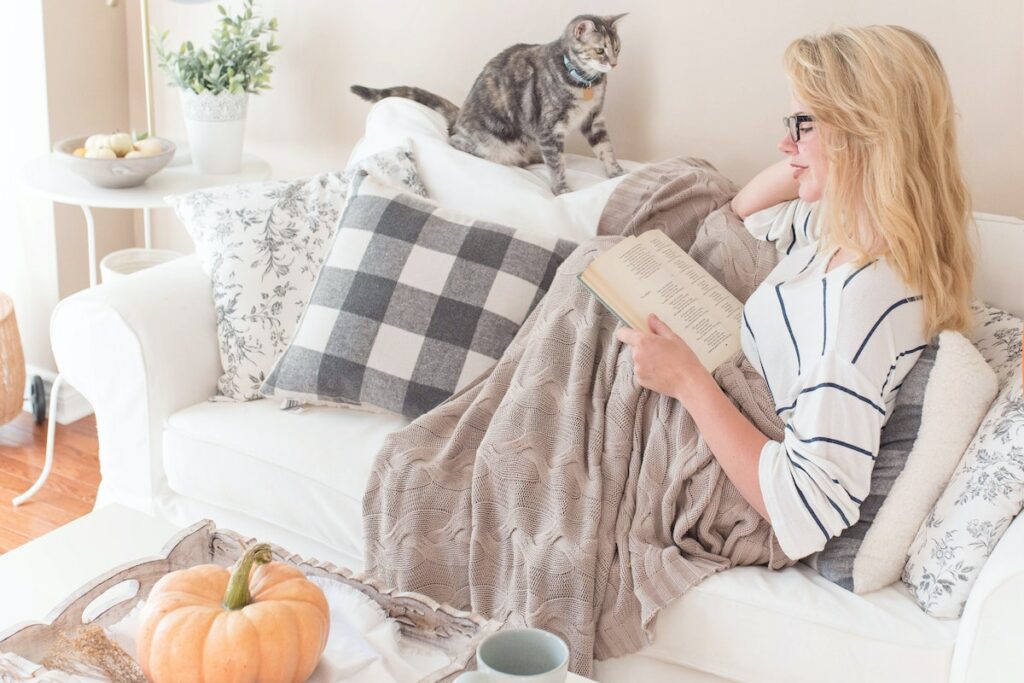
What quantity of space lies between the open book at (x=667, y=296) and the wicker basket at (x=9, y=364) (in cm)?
163

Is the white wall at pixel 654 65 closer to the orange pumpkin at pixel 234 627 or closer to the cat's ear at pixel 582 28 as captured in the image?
the cat's ear at pixel 582 28

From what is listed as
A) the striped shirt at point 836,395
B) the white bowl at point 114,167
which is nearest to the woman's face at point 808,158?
the striped shirt at point 836,395

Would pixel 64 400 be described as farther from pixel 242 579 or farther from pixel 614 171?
pixel 242 579

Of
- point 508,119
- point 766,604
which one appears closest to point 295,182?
point 508,119

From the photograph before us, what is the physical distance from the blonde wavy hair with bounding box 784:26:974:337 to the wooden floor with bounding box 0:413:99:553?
185 centimetres

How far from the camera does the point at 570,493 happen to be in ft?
5.46

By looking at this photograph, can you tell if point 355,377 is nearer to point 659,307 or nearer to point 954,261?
point 659,307

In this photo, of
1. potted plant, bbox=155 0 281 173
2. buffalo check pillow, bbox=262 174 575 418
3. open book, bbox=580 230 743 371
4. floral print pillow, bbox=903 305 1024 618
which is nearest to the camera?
floral print pillow, bbox=903 305 1024 618

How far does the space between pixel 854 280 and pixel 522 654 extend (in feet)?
2.38

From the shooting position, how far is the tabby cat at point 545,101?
7.28 feet

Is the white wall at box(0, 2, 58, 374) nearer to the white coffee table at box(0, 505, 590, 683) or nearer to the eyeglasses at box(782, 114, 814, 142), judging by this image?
the white coffee table at box(0, 505, 590, 683)

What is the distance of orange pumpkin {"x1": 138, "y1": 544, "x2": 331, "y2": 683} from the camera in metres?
1.15

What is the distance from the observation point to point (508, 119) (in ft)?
7.73

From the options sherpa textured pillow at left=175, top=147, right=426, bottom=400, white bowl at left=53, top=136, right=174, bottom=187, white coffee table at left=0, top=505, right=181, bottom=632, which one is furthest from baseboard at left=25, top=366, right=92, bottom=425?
white coffee table at left=0, top=505, right=181, bottom=632
